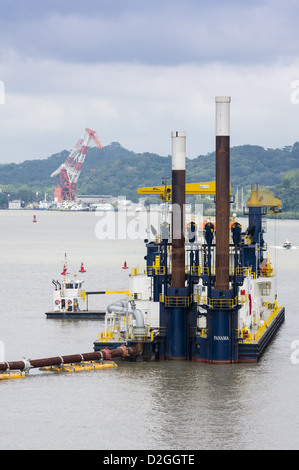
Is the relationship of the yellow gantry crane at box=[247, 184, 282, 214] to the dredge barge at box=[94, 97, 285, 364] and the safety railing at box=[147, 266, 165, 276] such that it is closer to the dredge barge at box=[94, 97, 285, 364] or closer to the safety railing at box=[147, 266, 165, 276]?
the dredge barge at box=[94, 97, 285, 364]

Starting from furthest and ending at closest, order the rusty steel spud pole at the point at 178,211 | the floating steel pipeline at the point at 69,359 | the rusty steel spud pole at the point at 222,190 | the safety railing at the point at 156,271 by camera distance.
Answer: the safety railing at the point at 156,271 < the rusty steel spud pole at the point at 178,211 < the rusty steel spud pole at the point at 222,190 < the floating steel pipeline at the point at 69,359

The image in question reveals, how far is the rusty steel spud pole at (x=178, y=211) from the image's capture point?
161 ft

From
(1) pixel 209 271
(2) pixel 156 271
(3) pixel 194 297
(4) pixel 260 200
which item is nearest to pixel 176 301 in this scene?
(3) pixel 194 297

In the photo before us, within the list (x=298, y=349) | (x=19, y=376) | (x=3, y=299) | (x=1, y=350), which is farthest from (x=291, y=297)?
(x=19, y=376)

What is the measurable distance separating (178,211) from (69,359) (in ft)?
25.8

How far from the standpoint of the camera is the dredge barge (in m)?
47.7

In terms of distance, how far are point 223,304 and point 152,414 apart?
774 centimetres

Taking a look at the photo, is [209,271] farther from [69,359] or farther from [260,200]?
[260,200]

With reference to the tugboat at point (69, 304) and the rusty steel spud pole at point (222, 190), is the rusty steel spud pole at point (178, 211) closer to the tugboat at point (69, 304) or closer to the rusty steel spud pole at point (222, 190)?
the rusty steel spud pole at point (222, 190)

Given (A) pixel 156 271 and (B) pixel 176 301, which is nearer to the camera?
(B) pixel 176 301

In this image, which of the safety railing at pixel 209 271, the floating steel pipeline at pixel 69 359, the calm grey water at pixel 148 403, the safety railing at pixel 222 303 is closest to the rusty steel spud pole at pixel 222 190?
the safety railing at pixel 209 271

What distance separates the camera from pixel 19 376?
4625cm

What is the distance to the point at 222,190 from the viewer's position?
48.2 m
